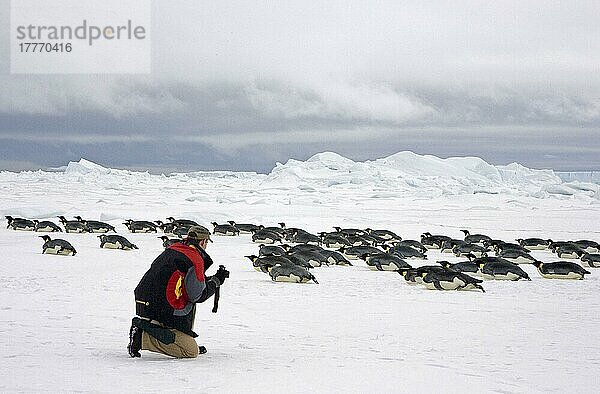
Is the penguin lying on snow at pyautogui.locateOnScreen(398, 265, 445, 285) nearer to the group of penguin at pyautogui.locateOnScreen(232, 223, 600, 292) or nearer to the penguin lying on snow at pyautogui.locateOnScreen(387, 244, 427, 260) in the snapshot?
the group of penguin at pyautogui.locateOnScreen(232, 223, 600, 292)

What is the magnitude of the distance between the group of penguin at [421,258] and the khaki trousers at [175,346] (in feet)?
24.9

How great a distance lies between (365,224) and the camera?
34406mm

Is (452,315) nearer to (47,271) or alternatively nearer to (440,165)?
(47,271)

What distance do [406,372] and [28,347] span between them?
3.88 metres

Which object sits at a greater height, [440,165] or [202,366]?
[440,165]

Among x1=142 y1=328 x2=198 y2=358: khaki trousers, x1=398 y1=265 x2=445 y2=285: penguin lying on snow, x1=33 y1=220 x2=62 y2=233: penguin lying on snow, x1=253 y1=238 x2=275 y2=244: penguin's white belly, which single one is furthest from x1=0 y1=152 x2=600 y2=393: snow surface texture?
x1=33 y1=220 x2=62 y2=233: penguin lying on snow

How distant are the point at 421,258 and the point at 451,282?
5.76 m

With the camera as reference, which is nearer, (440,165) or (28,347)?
(28,347)

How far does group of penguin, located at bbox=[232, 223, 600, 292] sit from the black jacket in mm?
7575

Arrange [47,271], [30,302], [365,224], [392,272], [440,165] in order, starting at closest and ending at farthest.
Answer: [30,302] < [47,271] < [392,272] < [365,224] < [440,165]

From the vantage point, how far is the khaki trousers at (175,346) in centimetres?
703

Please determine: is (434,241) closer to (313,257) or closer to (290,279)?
(313,257)

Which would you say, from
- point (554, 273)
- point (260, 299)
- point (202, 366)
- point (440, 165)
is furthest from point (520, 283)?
point (440, 165)

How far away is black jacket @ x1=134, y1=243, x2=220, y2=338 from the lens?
6961mm
